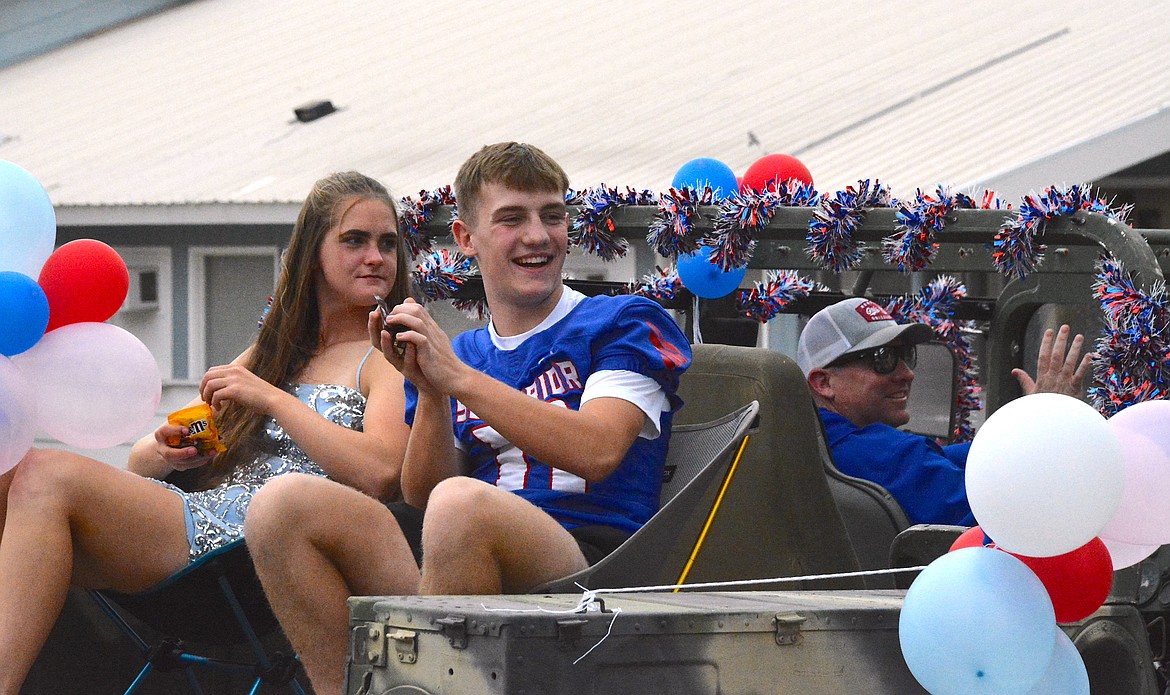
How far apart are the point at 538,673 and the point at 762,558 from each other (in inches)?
47.3

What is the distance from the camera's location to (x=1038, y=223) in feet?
11.1

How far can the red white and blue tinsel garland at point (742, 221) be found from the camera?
382 centimetres

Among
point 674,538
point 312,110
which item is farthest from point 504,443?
point 312,110

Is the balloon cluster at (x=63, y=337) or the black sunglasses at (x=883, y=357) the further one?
the black sunglasses at (x=883, y=357)

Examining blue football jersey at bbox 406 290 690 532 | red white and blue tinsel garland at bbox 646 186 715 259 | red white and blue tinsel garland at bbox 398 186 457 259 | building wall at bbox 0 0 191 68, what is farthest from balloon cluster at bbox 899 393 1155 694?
building wall at bbox 0 0 191 68

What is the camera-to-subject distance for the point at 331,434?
11.3 ft

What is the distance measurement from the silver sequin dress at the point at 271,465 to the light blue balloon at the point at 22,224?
2.03 ft

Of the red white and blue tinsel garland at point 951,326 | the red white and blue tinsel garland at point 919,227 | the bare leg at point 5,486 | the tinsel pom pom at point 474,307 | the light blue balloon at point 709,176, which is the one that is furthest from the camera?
the light blue balloon at point 709,176

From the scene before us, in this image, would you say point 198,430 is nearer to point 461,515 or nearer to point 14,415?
point 14,415

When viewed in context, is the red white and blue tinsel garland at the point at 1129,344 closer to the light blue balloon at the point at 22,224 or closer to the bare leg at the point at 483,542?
the bare leg at the point at 483,542

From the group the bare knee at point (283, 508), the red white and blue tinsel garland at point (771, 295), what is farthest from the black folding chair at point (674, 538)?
the red white and blue tinsel garland at point (771, 295)

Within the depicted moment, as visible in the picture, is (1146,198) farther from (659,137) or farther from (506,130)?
(506,130)

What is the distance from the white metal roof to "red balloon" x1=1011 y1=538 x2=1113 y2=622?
6.84 metres

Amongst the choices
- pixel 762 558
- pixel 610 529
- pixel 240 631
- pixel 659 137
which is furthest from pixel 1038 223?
pixel 659 137
